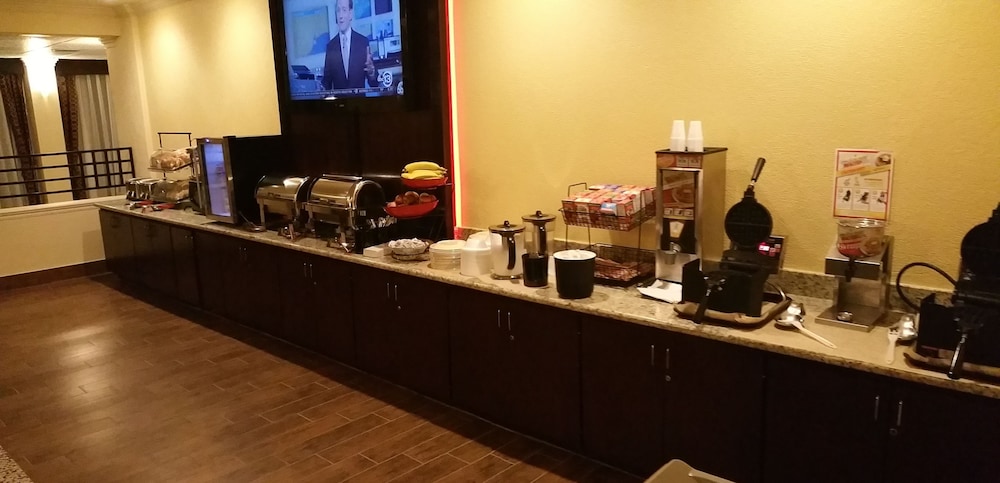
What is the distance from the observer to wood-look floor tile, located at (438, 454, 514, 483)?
2797 millimetres

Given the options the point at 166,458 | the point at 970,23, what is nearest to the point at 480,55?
the point at 970,23

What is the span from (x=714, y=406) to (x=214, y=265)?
3765 millimetres

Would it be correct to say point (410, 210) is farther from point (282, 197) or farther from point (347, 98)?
point (282, 197)

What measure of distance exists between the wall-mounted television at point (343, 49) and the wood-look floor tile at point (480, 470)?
200 cm

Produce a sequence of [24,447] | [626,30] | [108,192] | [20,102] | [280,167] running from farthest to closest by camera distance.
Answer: [108,192], [20,102], [280,167], [24,447], [626,30]

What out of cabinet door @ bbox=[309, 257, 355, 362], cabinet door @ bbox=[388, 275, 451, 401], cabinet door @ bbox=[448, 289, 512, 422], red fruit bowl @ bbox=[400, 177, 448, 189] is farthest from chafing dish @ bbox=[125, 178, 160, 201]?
cabinet door @ bbox=[448, 289, 512, 422]

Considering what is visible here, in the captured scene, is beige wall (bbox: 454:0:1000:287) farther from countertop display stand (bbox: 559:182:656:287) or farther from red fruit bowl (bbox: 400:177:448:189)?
red fruit bowl (bbox: 400:177:448:189)

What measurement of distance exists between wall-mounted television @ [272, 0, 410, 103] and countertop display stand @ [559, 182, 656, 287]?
1347mm

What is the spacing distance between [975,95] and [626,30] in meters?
1.33

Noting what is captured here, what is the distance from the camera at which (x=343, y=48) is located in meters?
4.10

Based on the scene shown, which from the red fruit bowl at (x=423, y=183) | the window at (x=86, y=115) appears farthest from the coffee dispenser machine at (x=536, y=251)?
the window at (x=86, y=115)

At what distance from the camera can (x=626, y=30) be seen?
299 cm

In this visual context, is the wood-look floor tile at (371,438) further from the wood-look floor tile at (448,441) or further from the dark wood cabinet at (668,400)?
the dark wood cabinet at (668,400)

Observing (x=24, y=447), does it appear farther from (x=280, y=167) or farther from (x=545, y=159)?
(x=545, y=159)
